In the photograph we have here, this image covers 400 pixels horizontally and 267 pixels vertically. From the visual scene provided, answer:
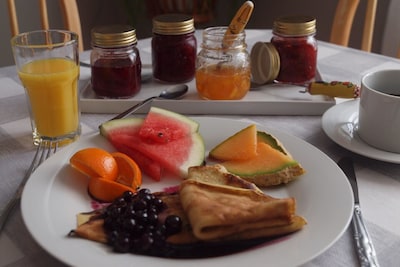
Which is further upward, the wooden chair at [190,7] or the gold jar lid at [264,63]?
the gold jar lid at [264,63]

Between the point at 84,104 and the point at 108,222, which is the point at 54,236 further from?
the point at 84,104

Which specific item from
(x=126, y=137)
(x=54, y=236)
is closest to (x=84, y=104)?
(x=126, y=137)

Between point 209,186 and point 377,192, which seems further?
point 377,192

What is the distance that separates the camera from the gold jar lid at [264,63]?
130cm

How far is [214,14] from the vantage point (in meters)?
2.86

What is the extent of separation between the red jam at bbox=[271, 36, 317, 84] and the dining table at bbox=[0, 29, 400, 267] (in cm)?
4

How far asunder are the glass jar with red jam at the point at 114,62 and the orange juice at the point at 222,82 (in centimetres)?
17

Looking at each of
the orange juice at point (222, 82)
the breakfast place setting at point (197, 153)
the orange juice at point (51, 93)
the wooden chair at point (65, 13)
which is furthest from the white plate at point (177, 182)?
the wooden chair at point (65, 13)

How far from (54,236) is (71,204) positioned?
Result: 0.12m

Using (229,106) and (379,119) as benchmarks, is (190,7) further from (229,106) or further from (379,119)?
(379,119)

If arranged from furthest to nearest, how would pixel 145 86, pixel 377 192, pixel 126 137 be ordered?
pixel 145 86
pixel 126 137
pixel 377 192

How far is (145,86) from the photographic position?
1.32 meters

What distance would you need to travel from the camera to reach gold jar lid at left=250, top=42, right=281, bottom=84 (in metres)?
1.30

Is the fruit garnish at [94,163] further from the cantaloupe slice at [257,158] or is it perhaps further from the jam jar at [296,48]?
the jam jar at [296,48]
